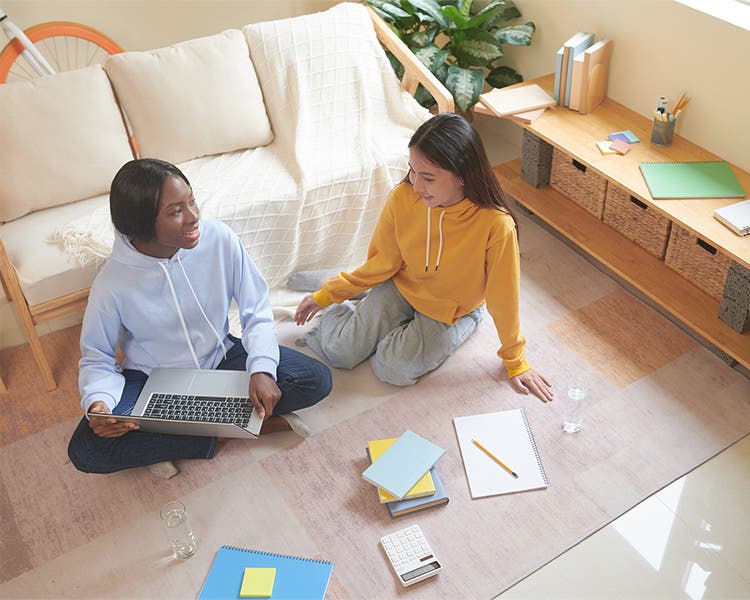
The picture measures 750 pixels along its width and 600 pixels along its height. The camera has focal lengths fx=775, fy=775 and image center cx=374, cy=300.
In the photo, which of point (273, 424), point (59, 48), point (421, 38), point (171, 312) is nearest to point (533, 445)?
point (273, 424)

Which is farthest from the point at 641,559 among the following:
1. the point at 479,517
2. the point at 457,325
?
the point at 457,325

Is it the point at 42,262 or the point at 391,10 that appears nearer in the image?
the point at 42,262

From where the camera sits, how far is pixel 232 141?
2.81 m

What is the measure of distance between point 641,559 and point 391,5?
2281mm

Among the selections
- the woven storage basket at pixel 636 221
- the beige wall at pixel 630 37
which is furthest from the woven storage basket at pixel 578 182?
the beige wall at pixel 630 37

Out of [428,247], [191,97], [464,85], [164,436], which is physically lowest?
[164,436]

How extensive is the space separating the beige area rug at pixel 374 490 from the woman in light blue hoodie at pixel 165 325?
126mm

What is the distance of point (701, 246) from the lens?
2.41 meters

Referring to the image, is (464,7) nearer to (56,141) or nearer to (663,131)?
(663,131)

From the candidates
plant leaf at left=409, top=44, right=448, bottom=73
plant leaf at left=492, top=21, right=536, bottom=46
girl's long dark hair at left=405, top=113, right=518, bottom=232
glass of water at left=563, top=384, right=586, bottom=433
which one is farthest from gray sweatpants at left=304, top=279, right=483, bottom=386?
plant leaf at left=492, top=21, right=536, bottom=46

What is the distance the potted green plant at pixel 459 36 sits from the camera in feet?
9.93

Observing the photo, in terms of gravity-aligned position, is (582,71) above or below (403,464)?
above

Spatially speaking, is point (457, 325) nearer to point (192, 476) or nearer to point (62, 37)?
point (192, 476)

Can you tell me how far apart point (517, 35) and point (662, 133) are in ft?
2.53
